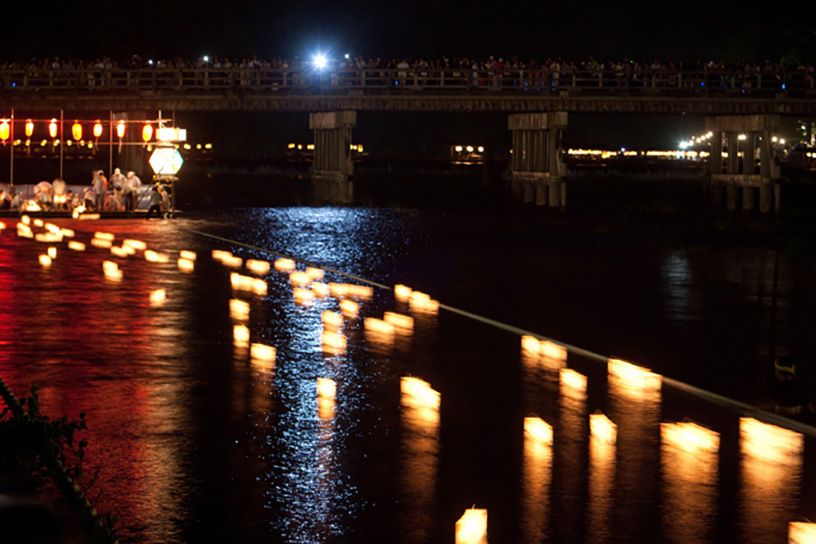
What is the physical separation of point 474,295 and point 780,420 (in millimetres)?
10211

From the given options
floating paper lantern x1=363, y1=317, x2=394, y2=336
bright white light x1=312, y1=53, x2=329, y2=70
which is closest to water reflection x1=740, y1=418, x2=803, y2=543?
floating paper lantern x1=363, y1=317, x2=394, y2=336

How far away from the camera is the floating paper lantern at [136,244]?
3046cm

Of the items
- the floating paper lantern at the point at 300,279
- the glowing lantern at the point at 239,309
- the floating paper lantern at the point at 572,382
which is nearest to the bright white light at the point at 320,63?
the floating paper lantern at the point at 300,279

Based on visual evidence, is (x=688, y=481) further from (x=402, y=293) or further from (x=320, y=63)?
(x=320, y=63)

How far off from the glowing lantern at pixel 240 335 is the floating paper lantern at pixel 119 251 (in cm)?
1148

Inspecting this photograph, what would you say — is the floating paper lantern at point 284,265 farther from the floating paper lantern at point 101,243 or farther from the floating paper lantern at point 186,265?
the floating paper lantern at point 101,243

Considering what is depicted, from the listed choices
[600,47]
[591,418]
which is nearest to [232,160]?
[600,47]

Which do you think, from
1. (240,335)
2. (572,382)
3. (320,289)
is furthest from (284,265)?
(572,382)

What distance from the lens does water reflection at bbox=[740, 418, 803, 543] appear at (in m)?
8.85

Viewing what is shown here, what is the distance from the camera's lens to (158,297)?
820 inches

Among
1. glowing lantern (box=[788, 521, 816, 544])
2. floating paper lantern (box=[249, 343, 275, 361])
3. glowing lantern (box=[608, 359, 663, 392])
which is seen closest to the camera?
glowing lantern (box=[788, 521, 816, 544])

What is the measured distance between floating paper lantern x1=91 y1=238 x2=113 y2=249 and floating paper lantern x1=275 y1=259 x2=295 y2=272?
4.92m

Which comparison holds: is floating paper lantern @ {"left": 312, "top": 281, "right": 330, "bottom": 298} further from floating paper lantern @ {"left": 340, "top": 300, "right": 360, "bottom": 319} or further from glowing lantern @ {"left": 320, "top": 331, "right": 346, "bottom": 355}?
glowing lantern @ {"left": 320, "top": 331, "right": 346, "bottom": 355}

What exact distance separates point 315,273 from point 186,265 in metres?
2.77
